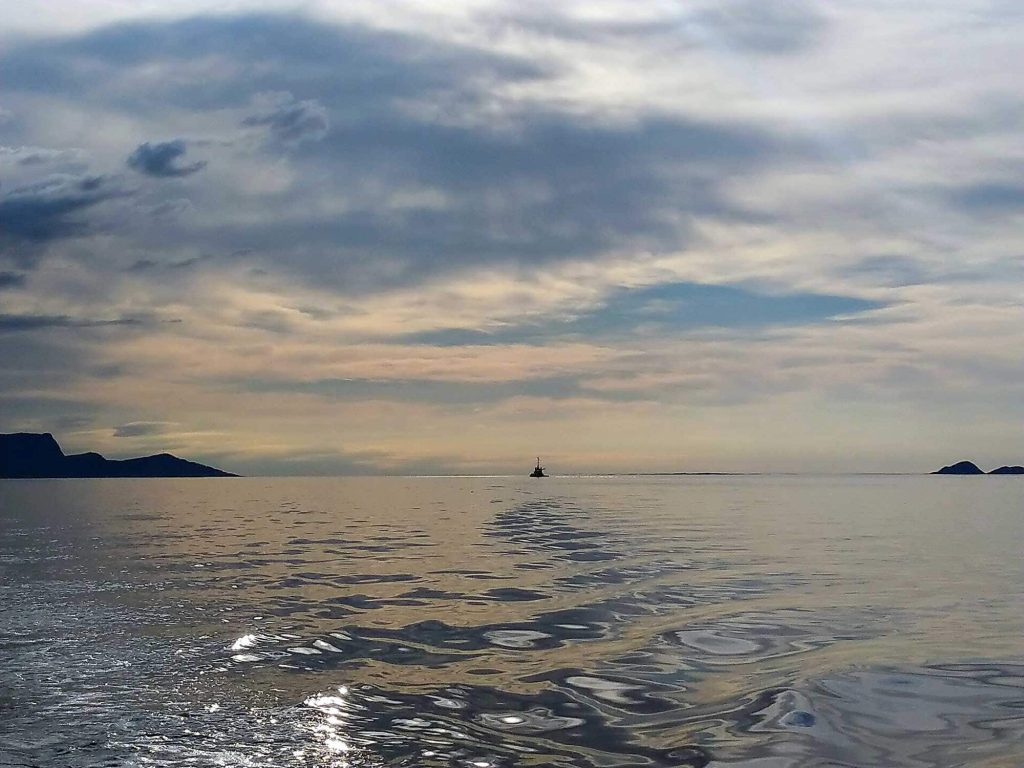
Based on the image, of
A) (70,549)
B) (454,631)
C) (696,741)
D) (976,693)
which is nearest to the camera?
(696,741)

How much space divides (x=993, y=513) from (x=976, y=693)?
7013 centimetres

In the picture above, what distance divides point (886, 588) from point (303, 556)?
2411cm

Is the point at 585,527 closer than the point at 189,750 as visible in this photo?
No

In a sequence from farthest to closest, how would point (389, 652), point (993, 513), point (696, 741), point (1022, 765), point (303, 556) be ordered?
point (993, 513) → point (303, 556) → point (389, 652) → point (696, 741) → point (1022, 765)

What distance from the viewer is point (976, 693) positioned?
14750mm

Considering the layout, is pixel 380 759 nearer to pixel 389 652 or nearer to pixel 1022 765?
pixel 389 652

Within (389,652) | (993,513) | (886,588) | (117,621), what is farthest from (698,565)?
(993,513)

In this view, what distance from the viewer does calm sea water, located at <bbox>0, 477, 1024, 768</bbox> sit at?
12.1 metres

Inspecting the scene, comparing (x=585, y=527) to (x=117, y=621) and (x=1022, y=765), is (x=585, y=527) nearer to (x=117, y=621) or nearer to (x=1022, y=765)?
Result: (x=117, y=621)

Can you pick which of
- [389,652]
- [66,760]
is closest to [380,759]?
[66,760]

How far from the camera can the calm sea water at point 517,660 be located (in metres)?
12.1

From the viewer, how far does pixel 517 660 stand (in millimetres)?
17453

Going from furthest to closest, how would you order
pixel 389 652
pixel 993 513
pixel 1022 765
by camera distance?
pixel 993 513 → pixel 389 652 → pixel 1022 765

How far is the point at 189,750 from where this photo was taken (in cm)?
1177
